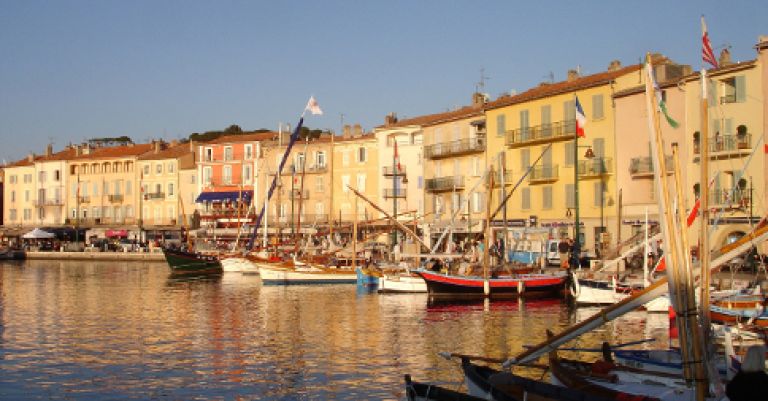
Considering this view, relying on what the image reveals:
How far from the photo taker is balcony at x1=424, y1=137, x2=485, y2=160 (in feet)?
244

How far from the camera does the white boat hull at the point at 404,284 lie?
47844 mm

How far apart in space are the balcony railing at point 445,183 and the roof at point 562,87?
22.3ft

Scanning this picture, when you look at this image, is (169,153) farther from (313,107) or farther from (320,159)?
(313,107)

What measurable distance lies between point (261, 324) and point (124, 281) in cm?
3010

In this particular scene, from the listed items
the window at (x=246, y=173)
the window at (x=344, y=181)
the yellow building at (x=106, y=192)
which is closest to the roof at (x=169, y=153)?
the yellow building at (x=106, y=192)

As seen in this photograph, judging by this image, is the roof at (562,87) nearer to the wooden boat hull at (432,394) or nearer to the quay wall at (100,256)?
the quay wall at (100,256)

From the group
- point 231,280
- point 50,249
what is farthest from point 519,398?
point 50,249

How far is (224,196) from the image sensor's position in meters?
100

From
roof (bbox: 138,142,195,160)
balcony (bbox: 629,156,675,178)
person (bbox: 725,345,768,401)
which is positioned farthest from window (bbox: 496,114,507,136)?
person (bbox: 725,345,768,401)

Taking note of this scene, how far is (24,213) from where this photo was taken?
122312 mm

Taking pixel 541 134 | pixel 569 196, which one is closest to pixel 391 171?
pixel 541 134

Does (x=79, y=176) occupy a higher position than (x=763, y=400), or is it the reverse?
(x=79, y=176)

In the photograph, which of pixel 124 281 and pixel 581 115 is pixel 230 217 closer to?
pixel 124 281

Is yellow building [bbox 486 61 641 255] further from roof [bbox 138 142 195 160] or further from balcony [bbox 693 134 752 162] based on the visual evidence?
roof [bbox 138 142 195 160]
